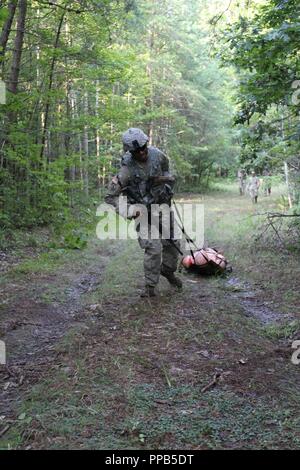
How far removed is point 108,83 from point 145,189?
892cm

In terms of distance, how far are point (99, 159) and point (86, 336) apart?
10.4m

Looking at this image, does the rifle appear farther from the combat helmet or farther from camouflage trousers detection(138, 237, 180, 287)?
Result: camouflage trousers detection(138, 237, 180, 287)

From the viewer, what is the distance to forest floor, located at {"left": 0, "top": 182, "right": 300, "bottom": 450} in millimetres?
3174

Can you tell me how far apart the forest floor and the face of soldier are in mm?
1966

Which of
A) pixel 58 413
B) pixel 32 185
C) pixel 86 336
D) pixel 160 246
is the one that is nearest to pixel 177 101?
pixel 32 185

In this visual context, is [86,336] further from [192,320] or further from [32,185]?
[32,185]

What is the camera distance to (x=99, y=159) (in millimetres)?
14883

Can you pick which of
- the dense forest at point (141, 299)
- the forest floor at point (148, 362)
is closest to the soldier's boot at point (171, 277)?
the dense forest at point (141, 299)

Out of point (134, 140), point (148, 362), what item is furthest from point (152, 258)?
point (148, 362)

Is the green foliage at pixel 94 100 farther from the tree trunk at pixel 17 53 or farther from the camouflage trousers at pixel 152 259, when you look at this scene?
the camouflage trousers at pixel 152 259

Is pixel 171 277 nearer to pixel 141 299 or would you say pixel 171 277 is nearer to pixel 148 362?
pixel 141 299

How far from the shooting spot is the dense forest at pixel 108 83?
26.0 feet

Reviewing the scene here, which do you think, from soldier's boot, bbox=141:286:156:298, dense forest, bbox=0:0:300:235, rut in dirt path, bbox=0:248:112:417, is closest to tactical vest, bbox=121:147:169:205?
soldier's boot, bbox=141:286:156:298

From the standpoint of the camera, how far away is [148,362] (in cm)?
434
